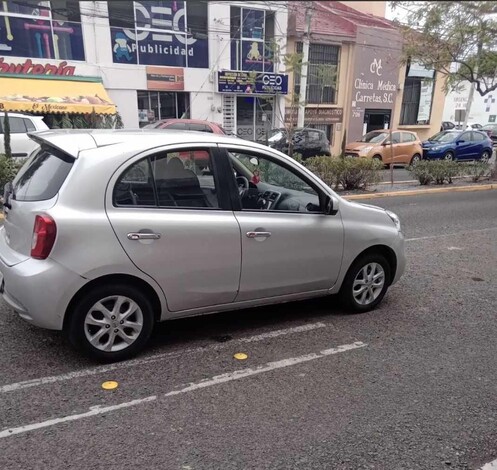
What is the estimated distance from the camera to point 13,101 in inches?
666

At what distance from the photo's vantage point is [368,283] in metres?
4.53

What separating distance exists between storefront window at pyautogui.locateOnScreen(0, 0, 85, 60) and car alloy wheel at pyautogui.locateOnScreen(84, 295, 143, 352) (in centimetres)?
1767

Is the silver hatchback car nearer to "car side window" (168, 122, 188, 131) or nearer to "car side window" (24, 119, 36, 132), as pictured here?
"car side window" (24, 119, 36, 132)

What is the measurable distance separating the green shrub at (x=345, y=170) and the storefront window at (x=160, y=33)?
38.4 ft

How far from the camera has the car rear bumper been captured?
122 inches

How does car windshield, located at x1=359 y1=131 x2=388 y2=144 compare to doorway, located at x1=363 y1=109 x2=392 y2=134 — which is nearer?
car windshield, located at x1=359 y1=131 x2=388 y2=144

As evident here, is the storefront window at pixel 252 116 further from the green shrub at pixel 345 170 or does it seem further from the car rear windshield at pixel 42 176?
the car rear windshield at pixel 42 176

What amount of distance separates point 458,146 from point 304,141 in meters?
8.47

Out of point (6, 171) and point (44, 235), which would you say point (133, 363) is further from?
point (6, 171)

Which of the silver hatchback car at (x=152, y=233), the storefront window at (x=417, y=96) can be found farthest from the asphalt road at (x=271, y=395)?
the storefront window at (x=417, y=96)

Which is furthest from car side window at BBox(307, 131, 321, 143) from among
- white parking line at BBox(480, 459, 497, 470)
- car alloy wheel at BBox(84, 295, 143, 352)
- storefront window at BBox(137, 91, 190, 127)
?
white parking line at BBox(480, 459, 497, 470)

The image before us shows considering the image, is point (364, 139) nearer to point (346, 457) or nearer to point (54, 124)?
point (54, 124)

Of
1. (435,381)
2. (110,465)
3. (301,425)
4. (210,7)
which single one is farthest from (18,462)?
(210,7)

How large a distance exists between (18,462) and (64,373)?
2.87ft
